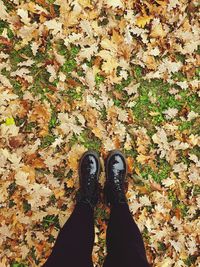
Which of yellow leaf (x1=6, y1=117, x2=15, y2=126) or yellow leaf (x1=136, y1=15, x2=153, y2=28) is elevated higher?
yellow leaf (x1=136, y1=15, x2=153, y2=28)

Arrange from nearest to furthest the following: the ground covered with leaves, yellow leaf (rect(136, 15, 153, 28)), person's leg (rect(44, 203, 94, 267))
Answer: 1. person's leg (rect(44, 203, 94, 267))
2. the ground covered with leaves
3. yellow leaf (rect(136, 15, 153, 28))

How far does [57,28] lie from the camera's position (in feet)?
13.5

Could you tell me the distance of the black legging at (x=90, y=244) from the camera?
3201 millimetres

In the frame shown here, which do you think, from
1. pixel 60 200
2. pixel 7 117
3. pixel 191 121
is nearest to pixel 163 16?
pixel 191 121

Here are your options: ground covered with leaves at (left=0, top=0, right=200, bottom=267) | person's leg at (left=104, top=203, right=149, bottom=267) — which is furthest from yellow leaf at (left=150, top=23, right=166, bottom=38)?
person's leg at (left=104, top=203, right=149, bottom=267)

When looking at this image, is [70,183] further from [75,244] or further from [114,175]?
[75,244]

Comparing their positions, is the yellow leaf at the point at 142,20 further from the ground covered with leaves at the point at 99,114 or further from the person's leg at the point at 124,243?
the person's leg at the point at 124,243

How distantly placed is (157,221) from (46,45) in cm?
231

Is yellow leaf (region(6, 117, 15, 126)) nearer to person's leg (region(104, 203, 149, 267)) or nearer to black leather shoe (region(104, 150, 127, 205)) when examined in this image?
black leather shoe (region(104, 150, 127, 205))

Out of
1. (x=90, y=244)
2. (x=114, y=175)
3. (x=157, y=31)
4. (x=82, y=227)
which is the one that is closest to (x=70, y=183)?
(x=114, y=175)

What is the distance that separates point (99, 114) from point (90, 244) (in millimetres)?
1452

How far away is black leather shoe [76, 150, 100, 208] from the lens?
4016mm

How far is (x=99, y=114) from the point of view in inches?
165

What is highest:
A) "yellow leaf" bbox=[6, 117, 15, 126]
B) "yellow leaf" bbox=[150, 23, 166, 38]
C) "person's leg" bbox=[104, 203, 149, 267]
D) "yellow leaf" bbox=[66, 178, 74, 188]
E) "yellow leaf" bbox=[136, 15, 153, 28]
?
"yellow leaf" bbox=[136, 15, 153, 28]
